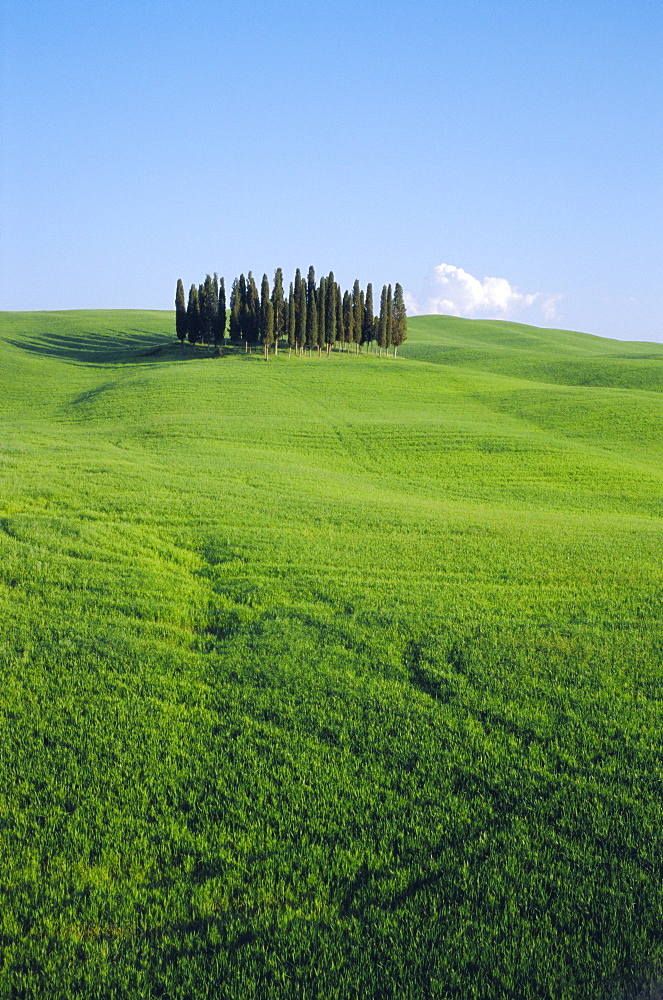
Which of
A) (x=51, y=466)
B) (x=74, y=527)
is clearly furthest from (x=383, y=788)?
(x=51, y=466)

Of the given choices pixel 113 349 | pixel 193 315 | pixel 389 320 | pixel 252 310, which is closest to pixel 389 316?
pixel 389 320

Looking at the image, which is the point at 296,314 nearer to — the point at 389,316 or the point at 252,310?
the point at 252,310

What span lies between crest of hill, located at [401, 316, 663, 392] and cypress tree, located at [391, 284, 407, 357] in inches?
249

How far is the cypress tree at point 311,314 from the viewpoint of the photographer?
79.5 meters

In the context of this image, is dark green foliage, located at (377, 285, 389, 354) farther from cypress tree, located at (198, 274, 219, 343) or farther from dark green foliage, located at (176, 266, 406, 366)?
cypress tree, located at (198, 274, 219, 343)

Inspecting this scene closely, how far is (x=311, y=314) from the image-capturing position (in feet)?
265

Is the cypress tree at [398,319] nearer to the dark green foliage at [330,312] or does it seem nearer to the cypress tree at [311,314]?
the dark green foliage at [330,312]

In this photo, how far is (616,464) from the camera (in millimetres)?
32656

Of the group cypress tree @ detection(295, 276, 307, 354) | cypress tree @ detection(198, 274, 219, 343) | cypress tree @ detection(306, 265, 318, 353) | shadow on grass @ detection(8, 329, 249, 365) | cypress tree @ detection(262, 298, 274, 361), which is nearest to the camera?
cypress tree @ detection(262, 298, 274, 361)

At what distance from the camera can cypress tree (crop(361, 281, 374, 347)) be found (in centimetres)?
8794

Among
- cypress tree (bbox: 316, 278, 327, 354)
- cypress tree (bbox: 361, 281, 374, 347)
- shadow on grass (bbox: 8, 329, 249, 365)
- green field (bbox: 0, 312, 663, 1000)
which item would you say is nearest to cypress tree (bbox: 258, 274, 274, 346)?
shadow on grass (bbox: 8, 329, 249, 365)

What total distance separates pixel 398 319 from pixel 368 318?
4757 mm

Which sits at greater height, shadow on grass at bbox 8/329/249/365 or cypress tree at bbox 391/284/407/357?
cypress tree at bbox 391/284/407/357

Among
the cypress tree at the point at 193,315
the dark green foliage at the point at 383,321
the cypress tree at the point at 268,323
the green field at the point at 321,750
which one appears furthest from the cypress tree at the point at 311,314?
the green field at the point at 321,750
